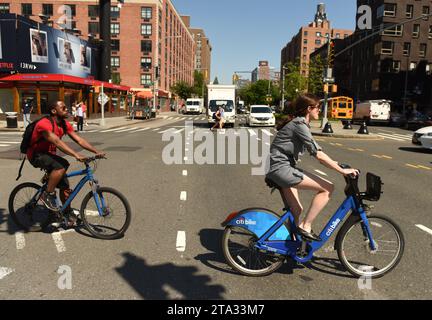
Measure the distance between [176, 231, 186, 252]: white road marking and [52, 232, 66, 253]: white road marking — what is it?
1.37m

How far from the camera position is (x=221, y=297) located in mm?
3676

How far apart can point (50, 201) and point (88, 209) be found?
52 centimetres

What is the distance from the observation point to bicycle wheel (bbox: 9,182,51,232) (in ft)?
17.9

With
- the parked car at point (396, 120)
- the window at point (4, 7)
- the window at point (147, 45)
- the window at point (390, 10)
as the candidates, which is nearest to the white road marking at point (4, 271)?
the parked car at point (396, 120)

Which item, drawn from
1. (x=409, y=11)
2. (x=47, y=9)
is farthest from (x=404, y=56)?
(x=47, y=9)

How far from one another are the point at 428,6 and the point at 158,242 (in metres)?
71.2

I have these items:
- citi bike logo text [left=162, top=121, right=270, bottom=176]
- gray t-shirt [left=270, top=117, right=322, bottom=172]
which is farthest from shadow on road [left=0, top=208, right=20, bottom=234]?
citi bike logo text [left=162, top=121, right=270, bottom=176]

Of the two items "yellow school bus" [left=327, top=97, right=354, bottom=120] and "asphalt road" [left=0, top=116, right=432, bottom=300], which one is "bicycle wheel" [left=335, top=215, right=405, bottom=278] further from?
"yellow school bus" [left=327, top=97, right=354, bottom=120]

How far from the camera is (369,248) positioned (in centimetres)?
423

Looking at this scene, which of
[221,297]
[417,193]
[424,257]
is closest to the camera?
[221,297]

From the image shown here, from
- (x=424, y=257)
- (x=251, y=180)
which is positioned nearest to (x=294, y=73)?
(x=251, y=180)

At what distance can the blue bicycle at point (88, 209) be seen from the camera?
5129 mm

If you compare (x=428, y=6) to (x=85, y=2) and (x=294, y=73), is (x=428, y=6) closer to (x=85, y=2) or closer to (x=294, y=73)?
(x=294, y=73)

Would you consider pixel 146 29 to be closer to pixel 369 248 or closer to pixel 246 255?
pixel 246 255
